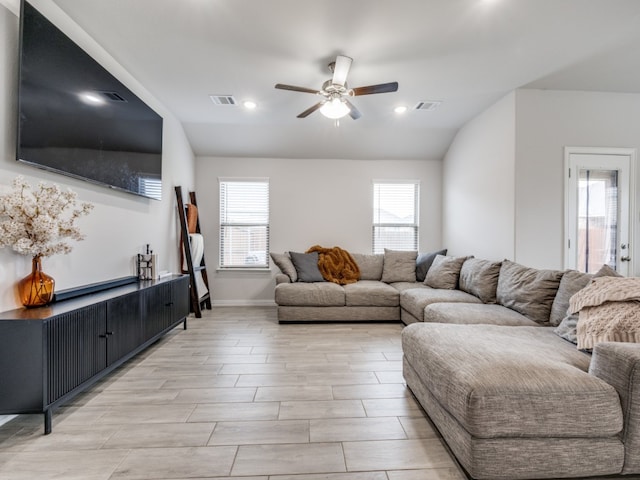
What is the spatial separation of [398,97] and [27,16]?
3.37 m

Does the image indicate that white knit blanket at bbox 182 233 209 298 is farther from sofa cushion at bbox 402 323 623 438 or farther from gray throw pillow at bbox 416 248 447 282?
sofa cushion at bbox 402 323 623 438

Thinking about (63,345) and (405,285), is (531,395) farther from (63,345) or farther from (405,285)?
(405,285)

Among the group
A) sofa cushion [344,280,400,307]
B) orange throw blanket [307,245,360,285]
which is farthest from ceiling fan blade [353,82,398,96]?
orange throw blanket [307,245,360,285]

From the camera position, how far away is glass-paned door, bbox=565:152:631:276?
3.70m

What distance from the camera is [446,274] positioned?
4.19 meters

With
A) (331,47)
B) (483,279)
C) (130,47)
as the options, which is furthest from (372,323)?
(130,47)

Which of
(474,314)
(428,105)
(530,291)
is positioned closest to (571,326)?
(530,291)

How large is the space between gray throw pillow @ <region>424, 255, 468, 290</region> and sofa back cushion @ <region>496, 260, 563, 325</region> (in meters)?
0.89

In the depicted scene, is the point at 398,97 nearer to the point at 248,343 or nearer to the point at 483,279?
the point at 483,279

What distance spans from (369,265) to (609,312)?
136 inches

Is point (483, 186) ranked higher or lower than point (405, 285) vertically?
higher

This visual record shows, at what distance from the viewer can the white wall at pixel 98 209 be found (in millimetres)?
1935

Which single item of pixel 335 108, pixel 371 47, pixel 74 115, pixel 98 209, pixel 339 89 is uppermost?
pixel 371 47

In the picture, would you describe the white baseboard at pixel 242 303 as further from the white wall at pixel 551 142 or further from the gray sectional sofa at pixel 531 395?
the white wall at pixel 551 142
